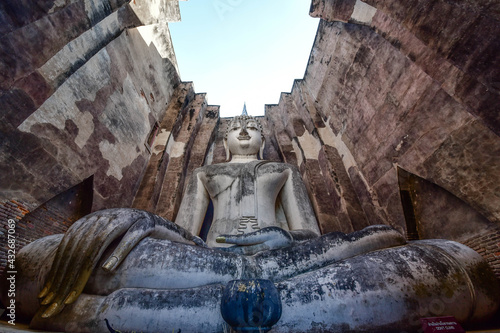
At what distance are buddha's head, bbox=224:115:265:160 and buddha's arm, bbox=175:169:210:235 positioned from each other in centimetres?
80

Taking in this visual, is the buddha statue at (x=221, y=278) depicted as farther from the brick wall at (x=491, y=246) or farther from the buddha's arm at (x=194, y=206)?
the brick wall at (x=491, y=246)

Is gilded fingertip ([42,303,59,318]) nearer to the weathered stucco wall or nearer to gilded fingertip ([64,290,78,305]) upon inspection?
gilded fingertip ([64,290,78,305])

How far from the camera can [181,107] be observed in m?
6.00

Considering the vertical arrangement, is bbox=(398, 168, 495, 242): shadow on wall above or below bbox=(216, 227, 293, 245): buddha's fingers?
above

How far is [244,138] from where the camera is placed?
4184 mm

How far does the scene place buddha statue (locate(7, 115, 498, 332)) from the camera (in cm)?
141

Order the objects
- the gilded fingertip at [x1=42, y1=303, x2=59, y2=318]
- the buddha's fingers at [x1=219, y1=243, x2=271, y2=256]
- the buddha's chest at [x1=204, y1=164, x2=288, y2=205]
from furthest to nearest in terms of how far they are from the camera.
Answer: the buddha's chest at [x1=204, y1=164, x2=288, y2=205] < the buddha's fingers at [x1=219, y1=243, x2=271, y2=256] < the gilded fingertip at [x1=42, y1=303, x2=59, y2=318]

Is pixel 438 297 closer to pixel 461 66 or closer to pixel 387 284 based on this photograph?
pixel 387 284

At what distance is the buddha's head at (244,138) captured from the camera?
416 cm

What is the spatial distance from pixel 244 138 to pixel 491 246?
3.52m

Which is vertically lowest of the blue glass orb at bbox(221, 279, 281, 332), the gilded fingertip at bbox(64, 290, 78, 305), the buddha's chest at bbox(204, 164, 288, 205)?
the blue glass orb at bbox(221, 279, 281, 332)

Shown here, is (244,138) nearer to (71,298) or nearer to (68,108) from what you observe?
(68,108)

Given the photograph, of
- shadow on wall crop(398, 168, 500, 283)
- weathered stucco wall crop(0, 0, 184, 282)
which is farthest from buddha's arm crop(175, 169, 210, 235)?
shadow on wall crop(398, 168, 500, 283)

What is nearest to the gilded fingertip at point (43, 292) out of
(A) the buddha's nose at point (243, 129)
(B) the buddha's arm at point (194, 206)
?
(B) the buddha's arm at point (194, 206)
